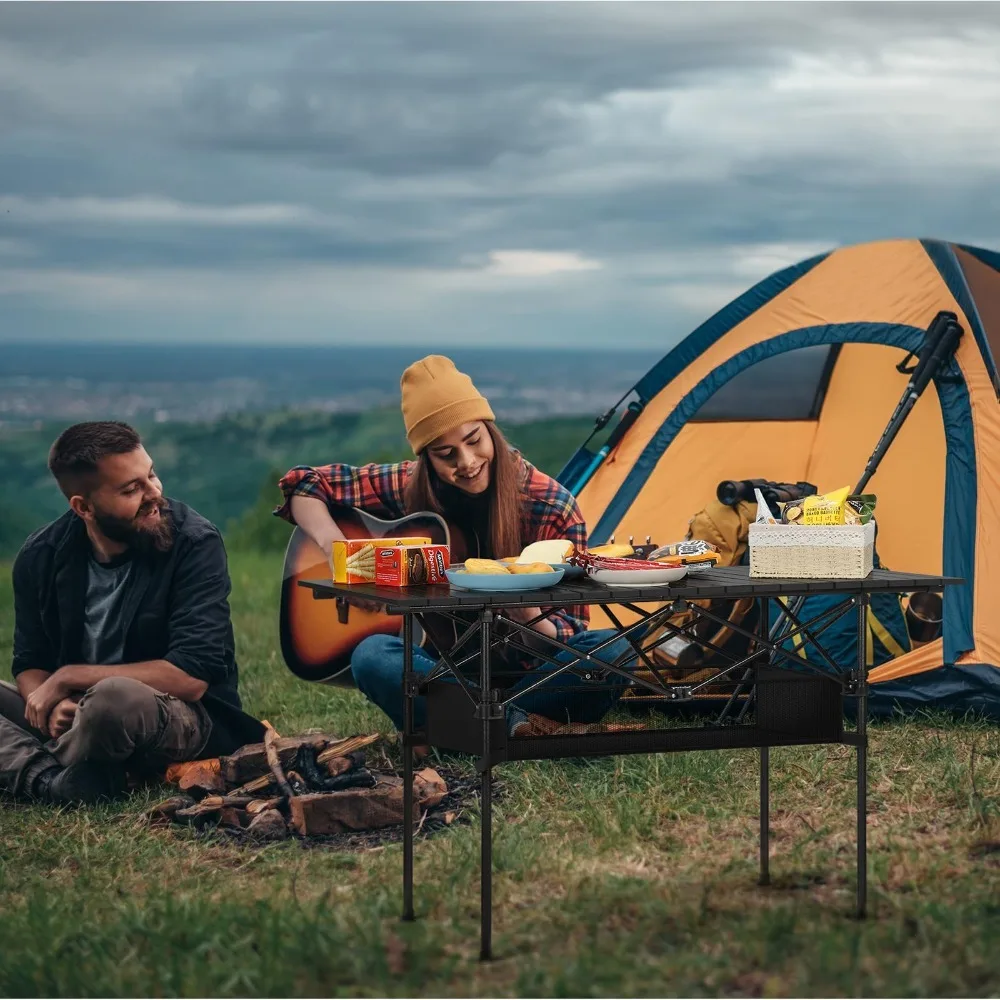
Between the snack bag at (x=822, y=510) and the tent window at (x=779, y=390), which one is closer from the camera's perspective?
the snack bag at (x=822, y=510)

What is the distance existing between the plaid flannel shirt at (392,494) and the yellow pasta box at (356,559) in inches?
79.4

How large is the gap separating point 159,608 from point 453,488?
1.11m

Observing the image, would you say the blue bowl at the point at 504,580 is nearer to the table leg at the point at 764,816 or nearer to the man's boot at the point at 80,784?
the table leg at the point at 764,816

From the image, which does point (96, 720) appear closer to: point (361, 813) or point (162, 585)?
point (162, 585)

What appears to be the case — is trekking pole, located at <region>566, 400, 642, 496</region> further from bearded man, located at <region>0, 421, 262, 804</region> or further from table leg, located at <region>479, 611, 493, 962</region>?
table leg, located at <region>479, 611, 493, 962</region>

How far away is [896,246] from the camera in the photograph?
19.5ft

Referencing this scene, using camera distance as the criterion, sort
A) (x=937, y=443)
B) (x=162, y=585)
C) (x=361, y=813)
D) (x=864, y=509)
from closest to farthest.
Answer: (x=864, y=509), (x=361, y=813), (x=162, y=585), (x=937, y=443)

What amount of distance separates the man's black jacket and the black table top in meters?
1.56

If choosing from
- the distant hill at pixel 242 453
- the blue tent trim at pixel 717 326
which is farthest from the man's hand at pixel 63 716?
the distant hill at pixel 242 453

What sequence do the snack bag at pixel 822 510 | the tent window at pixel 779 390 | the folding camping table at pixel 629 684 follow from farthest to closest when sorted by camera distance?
the tent window at pixel 779 390, the snack bag at pixel 822 510, the folding camping table at pixel 629 684

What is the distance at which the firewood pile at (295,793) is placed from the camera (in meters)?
4.31

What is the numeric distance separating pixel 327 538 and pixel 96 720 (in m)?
1.11

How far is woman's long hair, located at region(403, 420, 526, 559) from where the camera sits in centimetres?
533

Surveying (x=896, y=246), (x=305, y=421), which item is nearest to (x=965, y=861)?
(x=896, y=246)
